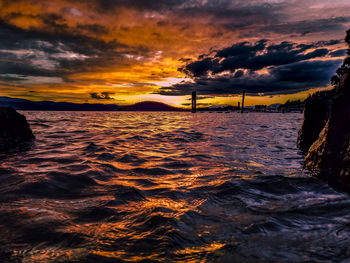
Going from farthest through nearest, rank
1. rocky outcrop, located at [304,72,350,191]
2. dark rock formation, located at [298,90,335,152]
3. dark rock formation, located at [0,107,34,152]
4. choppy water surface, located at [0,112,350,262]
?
dark rock formation, located at [298,90,335,152], dark rock formation, located at [0,107,34,152], rocky outcrop, located at [304,72,350,191], choppy water surface, located at [0,112,350,262]

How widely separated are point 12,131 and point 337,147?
8.57 meters

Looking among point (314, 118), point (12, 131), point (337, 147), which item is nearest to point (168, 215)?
point (337, 147)

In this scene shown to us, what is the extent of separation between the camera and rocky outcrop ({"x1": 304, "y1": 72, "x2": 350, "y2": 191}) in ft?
10.1

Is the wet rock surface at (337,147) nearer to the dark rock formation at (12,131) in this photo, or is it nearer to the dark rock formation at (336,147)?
the dark rock formation at (336,147)

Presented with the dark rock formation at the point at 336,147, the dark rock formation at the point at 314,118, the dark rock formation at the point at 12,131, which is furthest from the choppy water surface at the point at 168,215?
the dark rock formation at the point at 314,118

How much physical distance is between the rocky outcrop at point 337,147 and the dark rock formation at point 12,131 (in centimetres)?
772

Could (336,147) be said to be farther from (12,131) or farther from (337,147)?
(12,131)

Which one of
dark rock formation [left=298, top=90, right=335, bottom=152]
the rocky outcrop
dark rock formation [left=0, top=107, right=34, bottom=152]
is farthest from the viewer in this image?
dark rock formation [left=298, top=90, right=335, bottom=152]

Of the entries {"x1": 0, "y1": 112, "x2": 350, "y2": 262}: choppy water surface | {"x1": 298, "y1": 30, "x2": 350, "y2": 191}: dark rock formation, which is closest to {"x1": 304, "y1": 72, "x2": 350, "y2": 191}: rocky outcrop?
{"x1": 298, "y1": 30, "x2": 350, "y2": 191}: dark rock formation

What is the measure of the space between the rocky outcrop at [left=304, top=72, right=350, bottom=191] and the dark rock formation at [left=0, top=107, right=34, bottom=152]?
7.72m

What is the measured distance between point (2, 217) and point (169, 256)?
5.96ft

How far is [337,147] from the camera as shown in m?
3.38

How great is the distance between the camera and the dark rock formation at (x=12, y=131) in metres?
5.88

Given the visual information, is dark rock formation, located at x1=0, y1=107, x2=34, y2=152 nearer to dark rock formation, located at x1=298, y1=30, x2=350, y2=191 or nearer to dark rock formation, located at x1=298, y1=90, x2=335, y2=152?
dark rock formation, located at x1=298, y1=30, x2=350, y2=191
